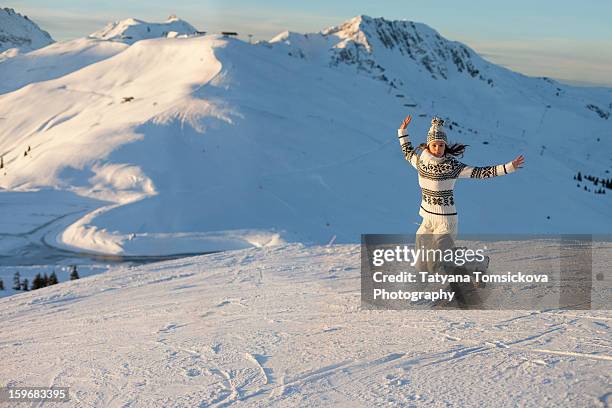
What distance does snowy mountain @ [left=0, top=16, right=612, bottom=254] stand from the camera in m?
34.7

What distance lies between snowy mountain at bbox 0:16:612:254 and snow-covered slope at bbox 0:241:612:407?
21625mm

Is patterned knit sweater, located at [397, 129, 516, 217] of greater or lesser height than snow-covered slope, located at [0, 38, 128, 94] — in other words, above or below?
below

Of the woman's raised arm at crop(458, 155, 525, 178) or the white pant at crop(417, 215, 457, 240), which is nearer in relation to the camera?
the woman's raised arm at crop(458, 155, 525, 178)

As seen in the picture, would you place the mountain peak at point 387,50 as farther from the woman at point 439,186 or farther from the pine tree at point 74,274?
the woman at point 439,186

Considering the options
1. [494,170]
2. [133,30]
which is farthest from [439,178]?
[133,30]

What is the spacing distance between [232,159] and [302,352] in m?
A: 35.1

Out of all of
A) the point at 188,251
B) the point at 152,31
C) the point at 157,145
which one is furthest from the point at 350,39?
the point at 188,251

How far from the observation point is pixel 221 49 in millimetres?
61875

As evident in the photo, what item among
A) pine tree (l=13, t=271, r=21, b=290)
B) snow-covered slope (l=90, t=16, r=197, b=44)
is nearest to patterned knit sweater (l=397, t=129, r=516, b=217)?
pine tree (l=13, t=271, r=21, b=290)

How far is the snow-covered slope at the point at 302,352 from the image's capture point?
630 centimetres

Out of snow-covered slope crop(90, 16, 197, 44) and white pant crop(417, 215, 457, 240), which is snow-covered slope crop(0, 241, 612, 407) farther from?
snow-covered slope crop(90, 16, 197, 44)

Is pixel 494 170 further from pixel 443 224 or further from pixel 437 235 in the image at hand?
pixel 437 235

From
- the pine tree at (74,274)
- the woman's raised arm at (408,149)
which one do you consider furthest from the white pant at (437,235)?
the pine tree at (74,274)

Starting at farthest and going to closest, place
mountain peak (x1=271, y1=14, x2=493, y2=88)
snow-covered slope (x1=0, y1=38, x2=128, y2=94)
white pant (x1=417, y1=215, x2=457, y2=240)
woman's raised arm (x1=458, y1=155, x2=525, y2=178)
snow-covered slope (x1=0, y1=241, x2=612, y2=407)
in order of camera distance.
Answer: mountain peak (x1=271, y1=14, x2=493, y2=88)
snow-covered slope (x1=0, y1=38, x2=128, y2=94)
white pant (x1=417, y1=215, x2=457, y2=240)
woman's raised arm (x1=458, y1=155, x2=525, y2=178)
snow-covered slope (x1=0, y1=241, x2=612, y2=407)
